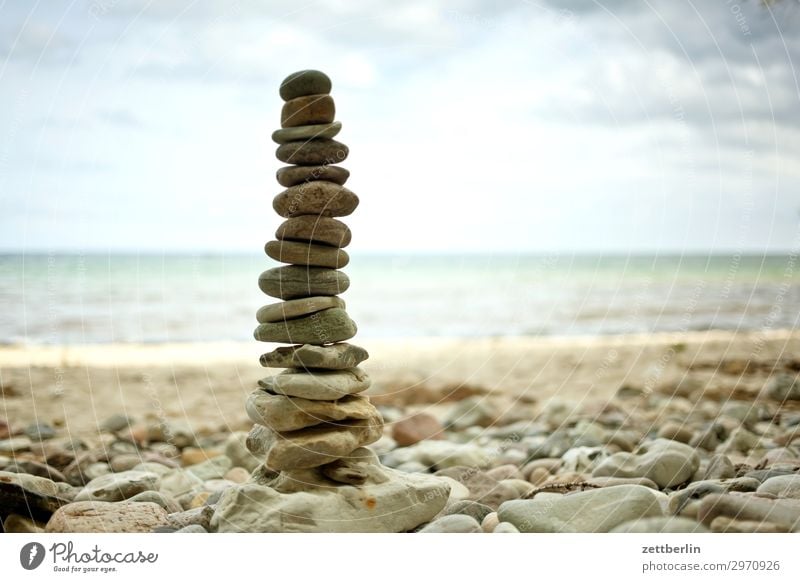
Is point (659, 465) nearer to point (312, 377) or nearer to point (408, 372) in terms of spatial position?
point (312, 377)

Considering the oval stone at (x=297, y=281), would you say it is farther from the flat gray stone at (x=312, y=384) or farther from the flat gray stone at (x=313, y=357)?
the flat gray stone at (x=312, y=384)

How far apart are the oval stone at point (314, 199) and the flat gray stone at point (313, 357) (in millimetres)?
752

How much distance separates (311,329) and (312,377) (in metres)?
0.27

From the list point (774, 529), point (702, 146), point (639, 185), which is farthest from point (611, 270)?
point (774, 529)

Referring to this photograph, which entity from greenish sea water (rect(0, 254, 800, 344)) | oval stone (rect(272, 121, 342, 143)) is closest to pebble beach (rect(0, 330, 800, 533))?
greenish sea water (rect(0, 254, 800, 344))

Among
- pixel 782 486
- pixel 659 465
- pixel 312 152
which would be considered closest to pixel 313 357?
pixel 312 152

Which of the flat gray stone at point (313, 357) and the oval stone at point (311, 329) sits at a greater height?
the oval stone at point (311, 329)

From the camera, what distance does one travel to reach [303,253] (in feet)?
13.9

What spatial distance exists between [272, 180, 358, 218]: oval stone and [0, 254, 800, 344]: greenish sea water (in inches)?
321

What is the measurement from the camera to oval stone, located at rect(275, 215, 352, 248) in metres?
4.23

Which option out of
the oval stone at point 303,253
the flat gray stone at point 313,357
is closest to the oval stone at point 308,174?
the oval stone at point 303,253

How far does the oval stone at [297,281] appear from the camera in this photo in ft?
14.0
